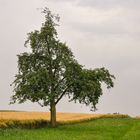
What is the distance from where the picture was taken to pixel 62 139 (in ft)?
152

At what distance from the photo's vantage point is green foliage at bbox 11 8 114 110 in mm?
67125

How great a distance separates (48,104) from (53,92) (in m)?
1.50

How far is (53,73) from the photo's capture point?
225ft

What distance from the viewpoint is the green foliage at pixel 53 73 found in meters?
A: 67.1

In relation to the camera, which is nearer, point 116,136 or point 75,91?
point 116,136

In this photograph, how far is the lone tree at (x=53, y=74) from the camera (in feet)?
220

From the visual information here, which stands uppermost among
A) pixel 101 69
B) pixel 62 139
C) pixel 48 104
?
pixel 101 69

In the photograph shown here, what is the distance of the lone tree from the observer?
220ft

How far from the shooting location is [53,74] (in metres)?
68.4

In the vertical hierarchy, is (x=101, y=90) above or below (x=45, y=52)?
below

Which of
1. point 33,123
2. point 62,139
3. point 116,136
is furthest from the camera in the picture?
point 33,123

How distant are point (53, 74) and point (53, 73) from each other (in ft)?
0.44

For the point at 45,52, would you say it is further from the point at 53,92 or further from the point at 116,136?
the point at 116,136

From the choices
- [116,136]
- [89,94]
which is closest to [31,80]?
[89,94]
